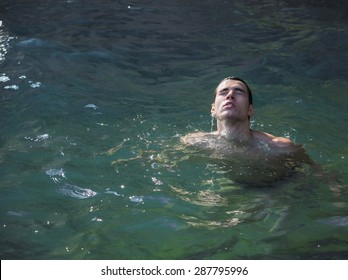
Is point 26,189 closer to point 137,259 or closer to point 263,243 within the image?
point 137,259

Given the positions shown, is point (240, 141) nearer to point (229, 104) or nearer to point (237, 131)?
point (237, 131)

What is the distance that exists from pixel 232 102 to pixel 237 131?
316 mm

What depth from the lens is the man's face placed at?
20.9 feet

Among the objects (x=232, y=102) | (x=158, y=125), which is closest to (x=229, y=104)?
(x=232, y=102)

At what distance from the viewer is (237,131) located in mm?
6508

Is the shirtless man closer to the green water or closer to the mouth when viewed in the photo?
the mouth

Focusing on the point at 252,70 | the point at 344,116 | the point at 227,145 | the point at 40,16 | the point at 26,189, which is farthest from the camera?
the point at 40,16

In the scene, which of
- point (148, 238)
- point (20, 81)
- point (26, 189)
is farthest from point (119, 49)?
point (148, 238)

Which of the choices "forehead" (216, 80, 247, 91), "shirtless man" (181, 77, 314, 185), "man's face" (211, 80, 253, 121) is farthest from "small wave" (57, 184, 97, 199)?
"forehead" (216, 80, 247, 91)

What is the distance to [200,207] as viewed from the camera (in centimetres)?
547

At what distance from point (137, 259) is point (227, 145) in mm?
2201

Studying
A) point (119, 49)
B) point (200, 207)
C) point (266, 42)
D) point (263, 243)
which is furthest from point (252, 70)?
point (263, 243)

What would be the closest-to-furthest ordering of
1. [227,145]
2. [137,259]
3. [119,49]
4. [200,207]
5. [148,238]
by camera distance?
[137,259], [148,238], [200,207], [227,145], [119,49]

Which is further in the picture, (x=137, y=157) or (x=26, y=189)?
(x=137, y=157)
